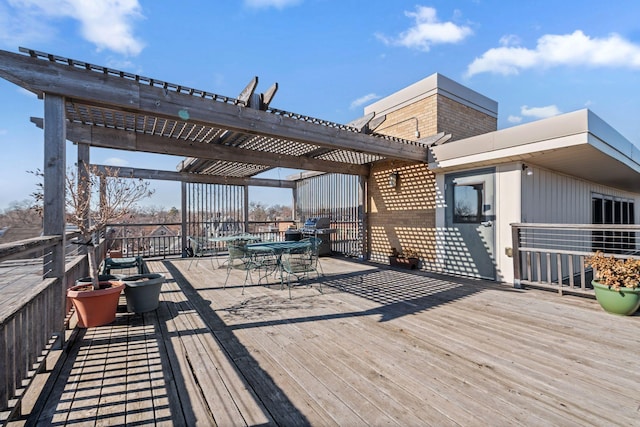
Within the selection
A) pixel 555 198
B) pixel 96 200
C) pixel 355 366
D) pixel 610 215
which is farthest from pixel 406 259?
pixel 610 215

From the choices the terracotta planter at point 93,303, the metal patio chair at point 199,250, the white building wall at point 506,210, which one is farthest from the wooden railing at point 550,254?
the metal patio chair at point 199,250

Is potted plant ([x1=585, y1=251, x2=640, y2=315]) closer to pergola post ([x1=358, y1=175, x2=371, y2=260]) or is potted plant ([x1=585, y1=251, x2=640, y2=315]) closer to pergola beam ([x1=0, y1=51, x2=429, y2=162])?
pergola beam ([x1=0, y1=51, x2=429, y2=162])

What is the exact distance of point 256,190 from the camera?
1044 cm

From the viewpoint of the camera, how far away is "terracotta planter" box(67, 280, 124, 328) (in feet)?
9.48

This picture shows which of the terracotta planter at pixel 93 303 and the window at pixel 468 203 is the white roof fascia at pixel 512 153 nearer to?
A: the window at pixel 468 203

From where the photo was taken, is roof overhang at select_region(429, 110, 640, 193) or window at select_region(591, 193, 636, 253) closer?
roof overhang at select_region(429, 110, 640, 193)

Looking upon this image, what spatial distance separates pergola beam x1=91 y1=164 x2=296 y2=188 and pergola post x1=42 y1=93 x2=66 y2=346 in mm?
4586

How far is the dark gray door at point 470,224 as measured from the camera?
5105 mm

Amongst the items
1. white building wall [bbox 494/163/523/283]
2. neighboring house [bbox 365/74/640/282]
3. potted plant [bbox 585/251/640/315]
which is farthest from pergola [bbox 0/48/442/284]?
potted plant [bbox 585/251/640/315]

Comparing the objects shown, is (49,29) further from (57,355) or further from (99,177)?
(57,355)

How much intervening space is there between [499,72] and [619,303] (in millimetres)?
11478

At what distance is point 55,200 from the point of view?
2.52 m

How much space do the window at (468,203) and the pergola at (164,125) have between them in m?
1.00

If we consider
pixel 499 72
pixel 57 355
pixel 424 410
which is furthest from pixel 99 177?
pixel 499 72
